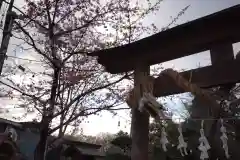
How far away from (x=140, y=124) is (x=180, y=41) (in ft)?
6.40

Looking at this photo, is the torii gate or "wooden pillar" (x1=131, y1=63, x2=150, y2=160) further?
"wooden pillar" (x1=131, y1=63, x2=150, y2=160)

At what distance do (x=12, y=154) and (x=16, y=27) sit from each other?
25.7ft

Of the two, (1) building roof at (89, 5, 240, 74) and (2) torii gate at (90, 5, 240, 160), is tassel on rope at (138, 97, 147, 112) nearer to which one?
(2) torii gate at (90, 5, 240, 160)

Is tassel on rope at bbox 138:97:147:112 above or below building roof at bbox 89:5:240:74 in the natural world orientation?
below

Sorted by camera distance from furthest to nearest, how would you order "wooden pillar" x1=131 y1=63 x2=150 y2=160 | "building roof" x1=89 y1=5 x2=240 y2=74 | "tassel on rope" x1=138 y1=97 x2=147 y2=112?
"wooden pillar" x1=131 y1=63 x2=150 y2=160, "tassel on rope" x1=138 y1=97 x2=147 y2=112, "building roof" x1=89 y1=5 x2=240 y2=74

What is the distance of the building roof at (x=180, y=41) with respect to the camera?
476cm

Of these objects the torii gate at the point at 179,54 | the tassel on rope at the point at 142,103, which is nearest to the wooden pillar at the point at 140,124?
the torii gate at the point at 179,54

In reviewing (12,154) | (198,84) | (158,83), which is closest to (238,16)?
(198,84)

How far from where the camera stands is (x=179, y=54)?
18.3ft

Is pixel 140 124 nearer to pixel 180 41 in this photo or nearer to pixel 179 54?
pixel 179 54

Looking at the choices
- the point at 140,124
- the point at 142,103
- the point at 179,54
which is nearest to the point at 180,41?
the point at 179,54

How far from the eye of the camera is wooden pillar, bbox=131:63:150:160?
18.1 ft

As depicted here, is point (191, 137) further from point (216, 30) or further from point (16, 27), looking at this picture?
point (16, 27)

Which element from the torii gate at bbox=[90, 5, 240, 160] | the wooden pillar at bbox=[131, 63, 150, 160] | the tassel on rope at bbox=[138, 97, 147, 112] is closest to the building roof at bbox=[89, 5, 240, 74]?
the torii gate at bbox=[90, 5, 240, 160]
